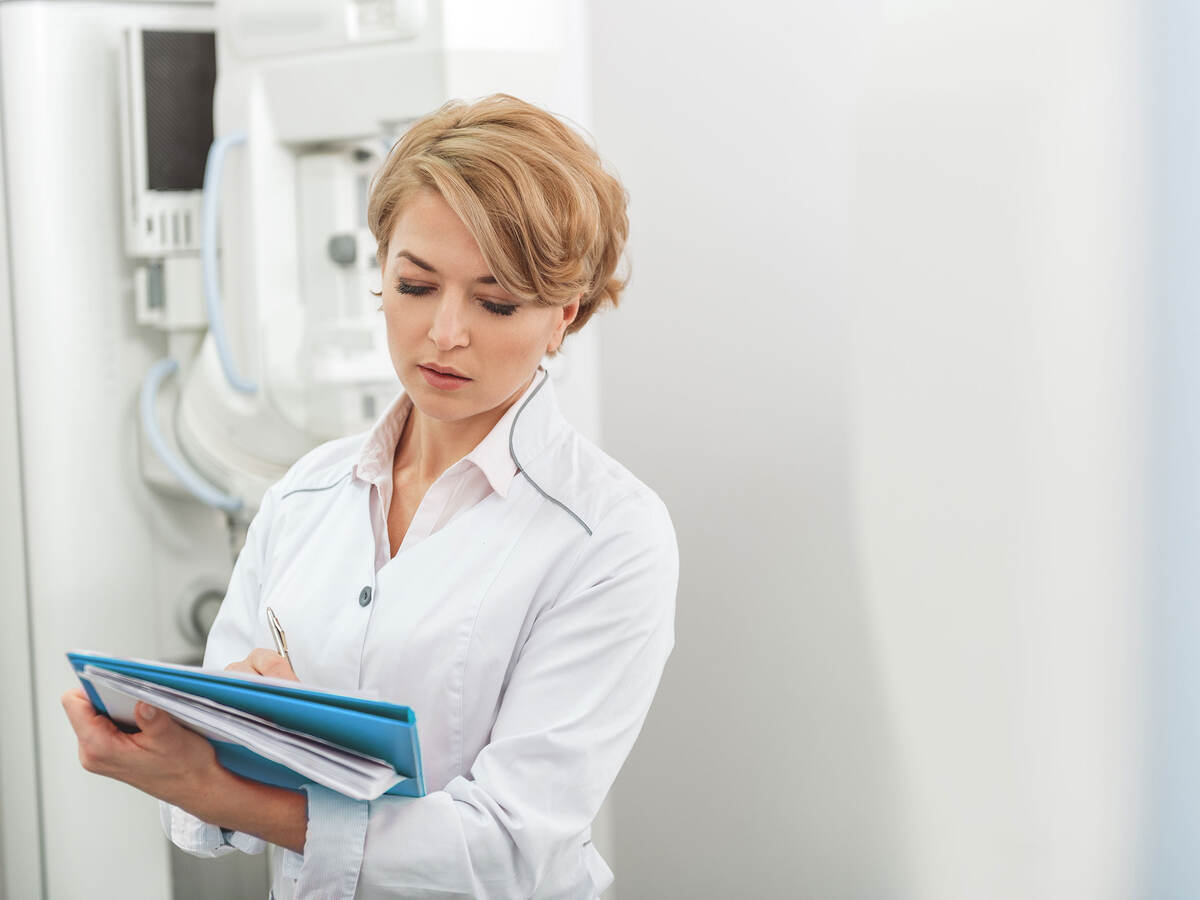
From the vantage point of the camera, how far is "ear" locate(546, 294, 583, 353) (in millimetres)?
1105

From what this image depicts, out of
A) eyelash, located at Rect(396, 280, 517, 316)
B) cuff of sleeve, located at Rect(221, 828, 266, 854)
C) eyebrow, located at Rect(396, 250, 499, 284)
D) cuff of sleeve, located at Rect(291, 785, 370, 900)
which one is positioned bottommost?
cuff of sleeve, located at Rect(221, 828, 266, 854)

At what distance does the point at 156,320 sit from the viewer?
6.38ft

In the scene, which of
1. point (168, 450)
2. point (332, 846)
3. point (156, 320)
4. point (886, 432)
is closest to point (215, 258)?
point (156, 320)

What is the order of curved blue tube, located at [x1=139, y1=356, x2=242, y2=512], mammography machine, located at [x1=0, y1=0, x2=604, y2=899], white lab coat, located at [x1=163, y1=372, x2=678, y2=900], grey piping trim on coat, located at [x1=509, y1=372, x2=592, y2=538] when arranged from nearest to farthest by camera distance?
white lab coat, located at [x1=163, y1=372, x2=678, y2=900], grey piping trim on coat, located at [x1=509, y1=372, x2=592, y2=538], mammography machine, located at [x1=0, y1=0, x2=604, y2=899], curved blue tube, located at [x1=139, y1=356, x2=242, y2=512]

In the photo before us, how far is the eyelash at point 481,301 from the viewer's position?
3.40ft

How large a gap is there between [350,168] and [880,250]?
73 cm

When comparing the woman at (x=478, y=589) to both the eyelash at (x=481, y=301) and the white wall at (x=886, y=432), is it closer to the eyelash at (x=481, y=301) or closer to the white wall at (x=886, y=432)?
the eyelash at (x=481, y=301)

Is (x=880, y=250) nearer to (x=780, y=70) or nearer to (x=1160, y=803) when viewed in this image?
(x=780, y=70)

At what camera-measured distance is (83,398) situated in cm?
193

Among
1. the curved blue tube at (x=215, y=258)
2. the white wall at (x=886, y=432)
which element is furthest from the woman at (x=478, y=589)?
the curved blue tube at (x=215, y=258)

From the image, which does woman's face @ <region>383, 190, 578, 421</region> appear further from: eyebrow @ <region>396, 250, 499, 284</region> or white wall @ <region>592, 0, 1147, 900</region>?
white wall @ <region>592, 0, 1147, 900</region>

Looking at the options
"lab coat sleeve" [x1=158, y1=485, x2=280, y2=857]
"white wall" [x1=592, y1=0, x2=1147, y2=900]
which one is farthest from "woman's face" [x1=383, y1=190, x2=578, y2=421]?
"white wall" [x1=592, y1=0, x2=1147, y2=900]

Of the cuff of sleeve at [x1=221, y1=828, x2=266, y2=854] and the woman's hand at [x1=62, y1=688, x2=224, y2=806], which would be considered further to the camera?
the cuff of sleeve at [x1=221, y1=828, x2=266, y2=854]

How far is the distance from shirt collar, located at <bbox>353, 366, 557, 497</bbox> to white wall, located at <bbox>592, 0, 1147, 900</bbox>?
21.4 inches
